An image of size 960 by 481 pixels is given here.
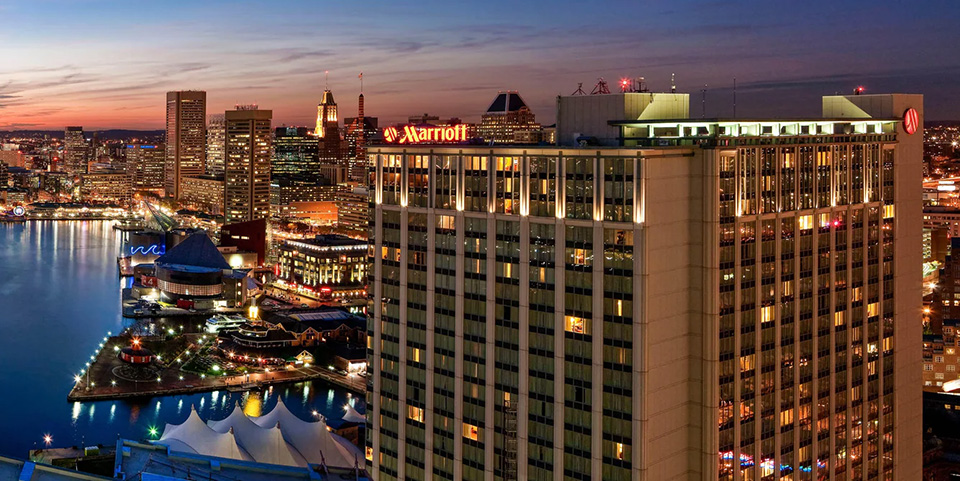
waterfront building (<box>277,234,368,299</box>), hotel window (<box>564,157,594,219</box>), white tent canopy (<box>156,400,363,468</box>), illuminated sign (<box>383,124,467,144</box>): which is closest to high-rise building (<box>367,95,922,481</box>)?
hotel window (<box>564,157,594,219</box>)

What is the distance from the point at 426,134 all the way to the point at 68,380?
42.9 metres

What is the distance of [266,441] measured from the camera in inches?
1718

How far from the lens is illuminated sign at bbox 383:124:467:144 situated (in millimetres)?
33781

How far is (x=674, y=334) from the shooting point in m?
30.2

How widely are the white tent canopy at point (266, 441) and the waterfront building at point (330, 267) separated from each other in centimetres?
6422

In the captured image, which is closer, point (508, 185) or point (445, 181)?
point (508, 185)

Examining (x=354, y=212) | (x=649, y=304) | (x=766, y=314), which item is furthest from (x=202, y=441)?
(x=354, y=212)

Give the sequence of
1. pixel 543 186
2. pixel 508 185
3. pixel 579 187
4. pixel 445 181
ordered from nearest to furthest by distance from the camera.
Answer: pixel 579 187
pixel 543 186
pixel 508 185
pixel 445 181

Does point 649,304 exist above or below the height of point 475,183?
below

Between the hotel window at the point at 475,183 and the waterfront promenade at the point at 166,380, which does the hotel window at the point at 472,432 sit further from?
the waterfront promenade at the point at 166,380

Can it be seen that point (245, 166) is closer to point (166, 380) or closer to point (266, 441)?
point (166, 380)

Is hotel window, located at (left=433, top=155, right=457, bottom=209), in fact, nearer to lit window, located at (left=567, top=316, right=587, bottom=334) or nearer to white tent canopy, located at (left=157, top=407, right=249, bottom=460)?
lit window, located at (left=567, top=316, right=587, bottom=334)

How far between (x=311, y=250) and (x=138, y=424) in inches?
2133

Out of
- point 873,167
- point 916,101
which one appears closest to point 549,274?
point 873,167
